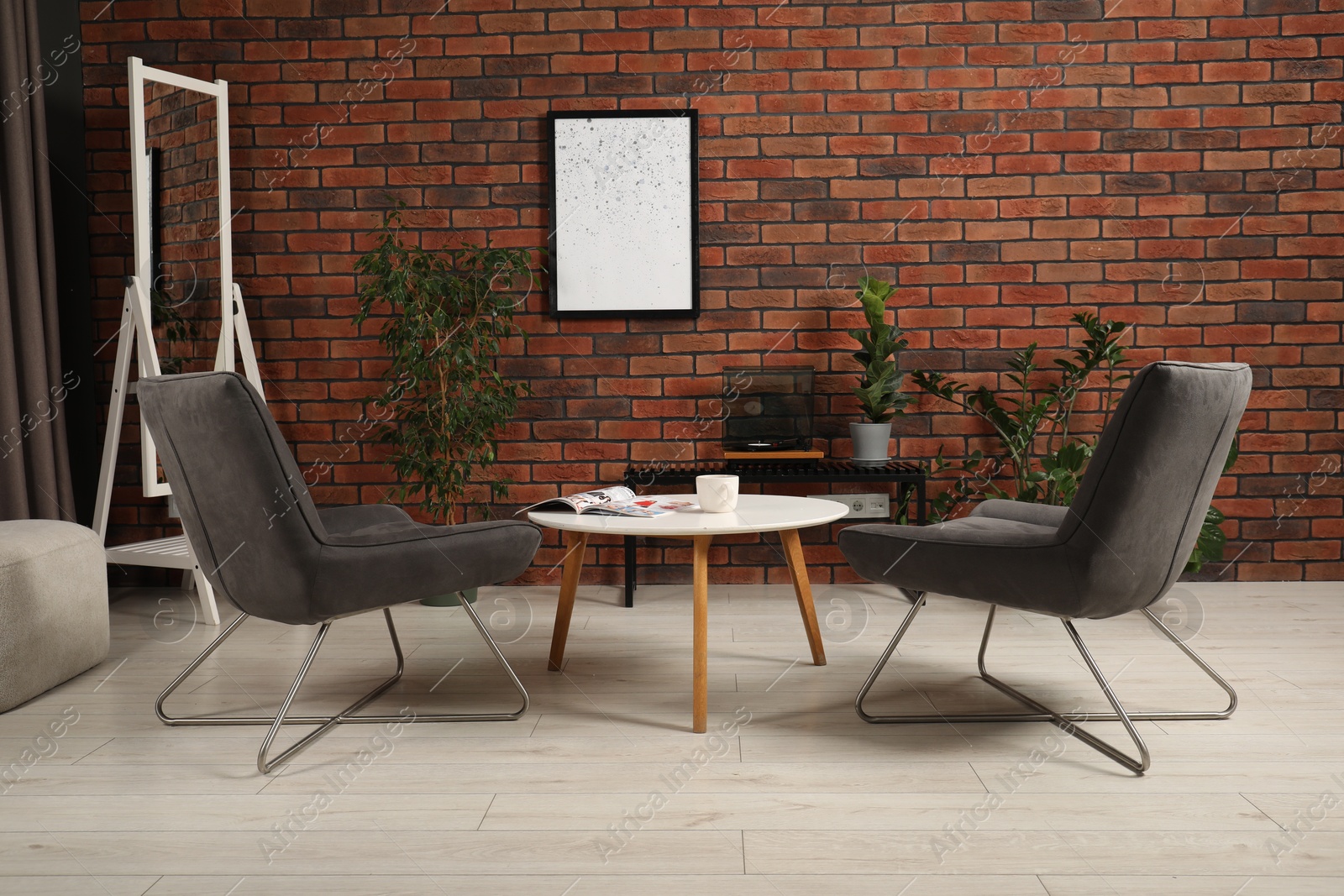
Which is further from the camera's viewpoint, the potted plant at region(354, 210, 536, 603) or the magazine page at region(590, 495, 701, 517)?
the potted plant at region(354, 210, 536, 603)

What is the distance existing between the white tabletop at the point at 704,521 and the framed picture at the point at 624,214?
4.42 ft

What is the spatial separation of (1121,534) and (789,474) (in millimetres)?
1502

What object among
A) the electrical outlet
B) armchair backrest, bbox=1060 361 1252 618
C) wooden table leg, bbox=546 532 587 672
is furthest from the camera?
the electrical outlet

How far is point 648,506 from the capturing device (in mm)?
2389

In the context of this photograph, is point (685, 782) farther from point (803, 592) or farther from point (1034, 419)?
point (1034, 419)

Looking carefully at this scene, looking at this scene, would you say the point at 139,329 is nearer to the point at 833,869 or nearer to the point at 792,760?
the point at 792,760

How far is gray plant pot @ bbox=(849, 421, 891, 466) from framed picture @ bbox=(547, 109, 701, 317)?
29.9 inches

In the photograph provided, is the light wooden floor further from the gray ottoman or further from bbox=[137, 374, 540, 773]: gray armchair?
bbox=[137, 374, 540, 773]: gray armchair

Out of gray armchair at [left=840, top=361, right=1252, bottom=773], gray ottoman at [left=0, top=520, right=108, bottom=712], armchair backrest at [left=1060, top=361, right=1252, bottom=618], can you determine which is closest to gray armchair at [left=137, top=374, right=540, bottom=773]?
gray ottoman at [left=0, top=520, right=108, bottom=712]

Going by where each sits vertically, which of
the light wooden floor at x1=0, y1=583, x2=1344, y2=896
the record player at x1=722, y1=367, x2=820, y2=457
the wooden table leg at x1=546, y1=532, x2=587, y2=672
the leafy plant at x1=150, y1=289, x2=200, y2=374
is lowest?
the light wooden floor at x1=0, y1=583, x2=1344, y2=896

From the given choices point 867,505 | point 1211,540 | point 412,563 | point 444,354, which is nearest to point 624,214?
point 444,354

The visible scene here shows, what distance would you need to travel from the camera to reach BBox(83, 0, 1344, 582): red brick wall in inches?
136

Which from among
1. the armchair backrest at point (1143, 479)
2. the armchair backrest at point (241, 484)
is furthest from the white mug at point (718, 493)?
the armchair backrest at point (241, 484)

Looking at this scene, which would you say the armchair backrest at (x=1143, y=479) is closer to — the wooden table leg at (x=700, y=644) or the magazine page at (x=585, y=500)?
the wooden table leg at (x=700, y=644)
